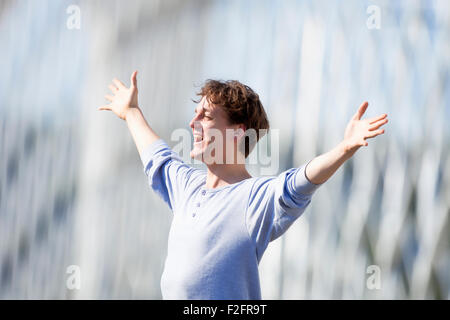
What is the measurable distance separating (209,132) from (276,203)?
0.30m

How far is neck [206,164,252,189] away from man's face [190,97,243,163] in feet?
0.07

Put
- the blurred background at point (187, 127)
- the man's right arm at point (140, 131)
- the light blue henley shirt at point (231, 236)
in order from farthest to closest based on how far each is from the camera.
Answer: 1. the blurred background at point (187, 127)
2. the man's right arm at point (140, 131)
3. the light blue henley shirt at point (231, 236)

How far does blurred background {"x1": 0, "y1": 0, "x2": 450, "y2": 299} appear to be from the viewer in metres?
3.19

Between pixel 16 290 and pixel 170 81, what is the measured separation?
1433mm

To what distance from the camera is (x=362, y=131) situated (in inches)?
53.9

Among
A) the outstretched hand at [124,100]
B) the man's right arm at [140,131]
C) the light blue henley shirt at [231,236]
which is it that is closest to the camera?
the light blue henley shirt at [231,236]

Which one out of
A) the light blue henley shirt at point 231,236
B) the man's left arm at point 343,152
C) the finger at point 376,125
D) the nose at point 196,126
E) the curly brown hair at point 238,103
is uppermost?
the curly brown hair at point 238,103

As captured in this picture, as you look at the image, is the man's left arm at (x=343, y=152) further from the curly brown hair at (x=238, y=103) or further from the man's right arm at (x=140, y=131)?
the man's right arm at (x=140, y=131)

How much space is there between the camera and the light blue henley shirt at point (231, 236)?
4.83ft

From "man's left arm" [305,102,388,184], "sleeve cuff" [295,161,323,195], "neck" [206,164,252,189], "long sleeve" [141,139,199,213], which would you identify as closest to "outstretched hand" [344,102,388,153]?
"man's left arm" [305,102,388,184]

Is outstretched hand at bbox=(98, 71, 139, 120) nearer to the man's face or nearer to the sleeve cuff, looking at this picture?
the man's face

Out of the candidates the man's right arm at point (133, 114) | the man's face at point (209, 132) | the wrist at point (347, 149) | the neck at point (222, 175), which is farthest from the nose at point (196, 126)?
the wrist at point (347, 149)
